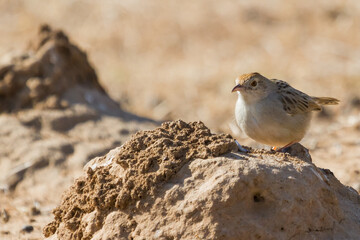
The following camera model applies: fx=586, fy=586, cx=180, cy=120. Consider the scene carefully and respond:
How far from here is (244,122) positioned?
21.9 feet

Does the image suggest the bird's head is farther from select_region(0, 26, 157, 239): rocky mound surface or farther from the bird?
select_region(0, 26, 157, 239): rocky mound surface

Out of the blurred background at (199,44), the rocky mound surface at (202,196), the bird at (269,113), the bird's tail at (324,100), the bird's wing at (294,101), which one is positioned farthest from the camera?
the blurred background at (199,44)

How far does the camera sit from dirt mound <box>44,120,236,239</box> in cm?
458

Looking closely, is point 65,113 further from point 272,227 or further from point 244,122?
point 272,227

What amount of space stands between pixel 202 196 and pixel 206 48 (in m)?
12.3

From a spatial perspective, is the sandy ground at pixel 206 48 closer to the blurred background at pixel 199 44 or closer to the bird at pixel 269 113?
the blurred background at pixel 199 44

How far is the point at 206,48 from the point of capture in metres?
16.4

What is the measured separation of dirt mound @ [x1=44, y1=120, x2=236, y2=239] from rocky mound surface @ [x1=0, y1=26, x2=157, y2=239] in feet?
7.78

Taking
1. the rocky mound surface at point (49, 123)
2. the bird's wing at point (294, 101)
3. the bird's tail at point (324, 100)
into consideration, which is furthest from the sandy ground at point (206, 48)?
the bird's wing at point (294, 101)

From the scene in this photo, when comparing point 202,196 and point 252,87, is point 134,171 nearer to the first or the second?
point 202,196

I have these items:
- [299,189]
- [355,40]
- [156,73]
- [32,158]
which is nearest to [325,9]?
[355,40]

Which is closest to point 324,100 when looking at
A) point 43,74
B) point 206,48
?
point 43,74

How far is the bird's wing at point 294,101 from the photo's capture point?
6.86m

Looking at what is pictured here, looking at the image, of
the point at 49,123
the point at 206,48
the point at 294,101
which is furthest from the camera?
the point at 206,48
